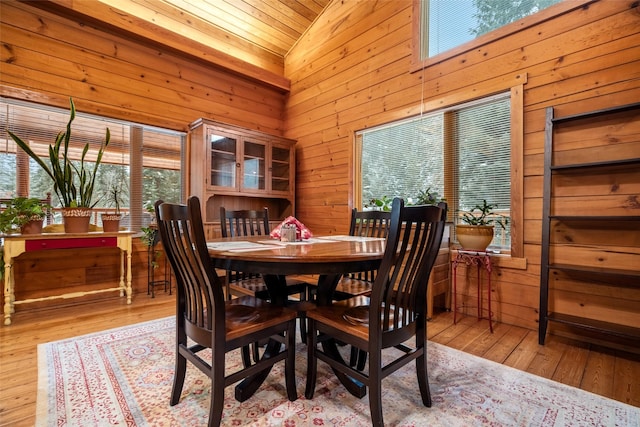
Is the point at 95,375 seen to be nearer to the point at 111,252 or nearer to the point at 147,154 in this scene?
the point at 111,252

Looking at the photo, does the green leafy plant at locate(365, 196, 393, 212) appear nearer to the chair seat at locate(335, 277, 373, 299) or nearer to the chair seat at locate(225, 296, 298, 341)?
the chair seat at locate(335, 277, 373, 299)

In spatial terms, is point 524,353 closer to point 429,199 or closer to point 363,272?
point 363,272

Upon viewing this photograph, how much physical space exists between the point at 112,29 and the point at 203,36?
1011 millimetres

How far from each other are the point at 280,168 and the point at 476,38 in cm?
269

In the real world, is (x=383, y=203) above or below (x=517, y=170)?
below

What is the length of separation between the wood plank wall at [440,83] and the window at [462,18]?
0.60ft

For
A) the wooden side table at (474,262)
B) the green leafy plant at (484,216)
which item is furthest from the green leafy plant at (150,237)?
the green leafy plant at (484,216)

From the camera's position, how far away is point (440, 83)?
117 inches

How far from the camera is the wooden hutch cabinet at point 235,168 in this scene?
140 inches

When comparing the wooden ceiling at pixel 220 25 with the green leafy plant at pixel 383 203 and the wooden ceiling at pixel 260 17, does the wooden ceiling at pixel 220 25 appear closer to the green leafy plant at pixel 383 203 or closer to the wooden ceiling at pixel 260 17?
the wooden ceiling at pixel 260 17

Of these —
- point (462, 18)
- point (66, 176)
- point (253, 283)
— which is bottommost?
point (253, 283)

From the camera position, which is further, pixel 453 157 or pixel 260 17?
pixel 260 17

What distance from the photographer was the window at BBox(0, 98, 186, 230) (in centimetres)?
281

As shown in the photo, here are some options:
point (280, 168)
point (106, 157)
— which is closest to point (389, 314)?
point (280, 168)
